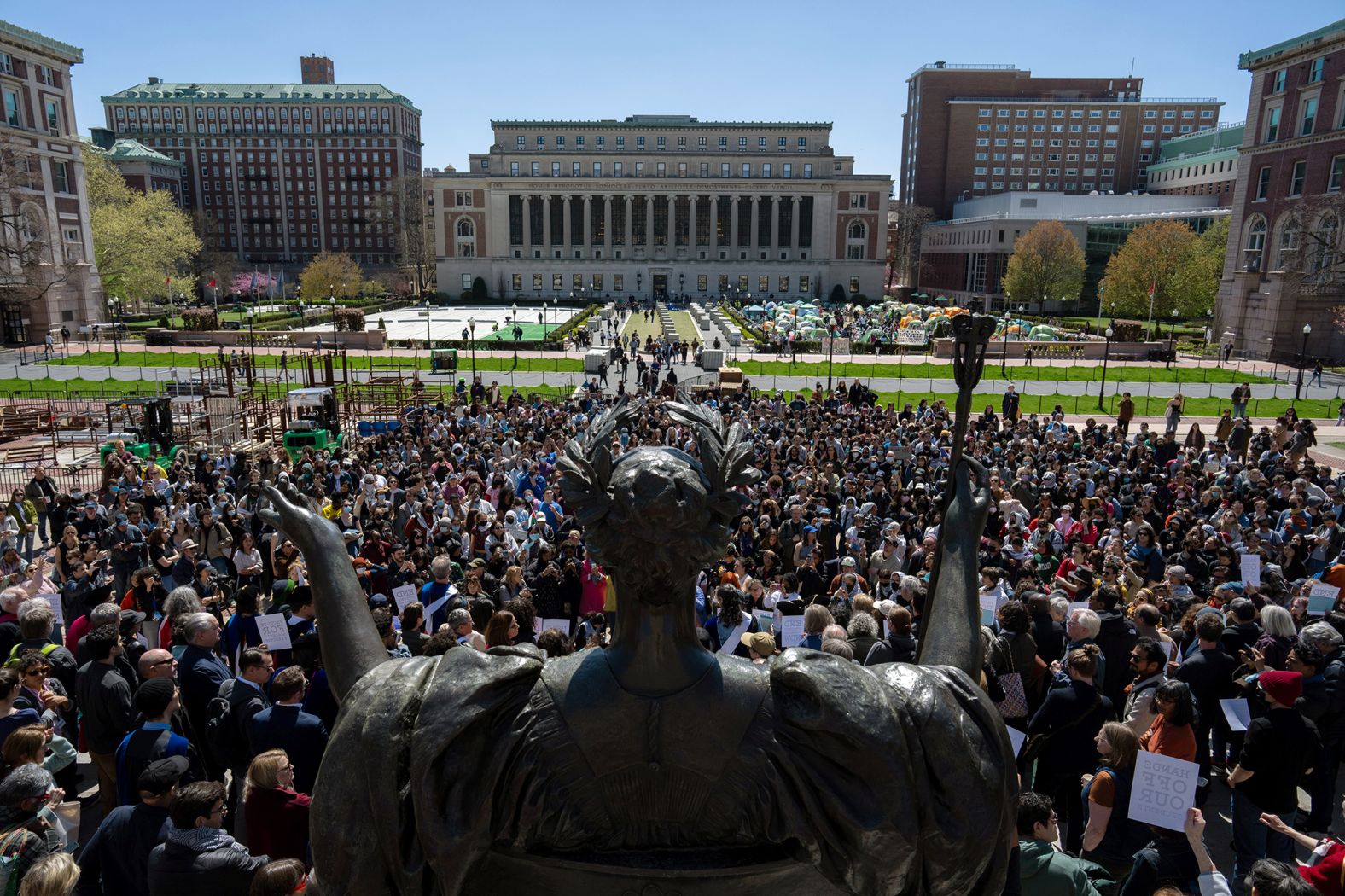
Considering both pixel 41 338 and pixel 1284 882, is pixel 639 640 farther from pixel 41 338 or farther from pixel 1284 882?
pixel 41 338

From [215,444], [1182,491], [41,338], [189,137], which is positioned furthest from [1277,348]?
[189,137]

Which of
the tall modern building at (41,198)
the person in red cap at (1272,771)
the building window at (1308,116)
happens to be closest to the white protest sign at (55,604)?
the person in red cap at (1272,771)

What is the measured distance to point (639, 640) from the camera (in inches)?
82.4

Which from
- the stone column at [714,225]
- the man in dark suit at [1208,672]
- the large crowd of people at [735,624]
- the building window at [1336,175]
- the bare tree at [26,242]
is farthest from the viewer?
the stone column at [714,225]

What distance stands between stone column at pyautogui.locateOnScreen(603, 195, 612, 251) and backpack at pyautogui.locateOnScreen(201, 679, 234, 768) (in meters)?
105

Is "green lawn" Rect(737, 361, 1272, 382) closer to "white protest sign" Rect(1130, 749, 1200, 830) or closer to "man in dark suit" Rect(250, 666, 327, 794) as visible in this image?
"white protest sign" Rect(1130, 749, 1200, 830)

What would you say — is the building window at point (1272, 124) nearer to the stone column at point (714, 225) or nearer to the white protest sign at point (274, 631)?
the stone column at point (714, 225)

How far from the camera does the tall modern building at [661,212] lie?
105 metres

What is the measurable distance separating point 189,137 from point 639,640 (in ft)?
486

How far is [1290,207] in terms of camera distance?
174 feet

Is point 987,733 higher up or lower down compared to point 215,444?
higher up

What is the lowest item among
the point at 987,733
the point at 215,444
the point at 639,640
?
the point at 215,444

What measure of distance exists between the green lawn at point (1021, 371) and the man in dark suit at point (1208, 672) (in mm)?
34203

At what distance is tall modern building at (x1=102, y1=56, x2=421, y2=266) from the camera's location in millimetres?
126938
